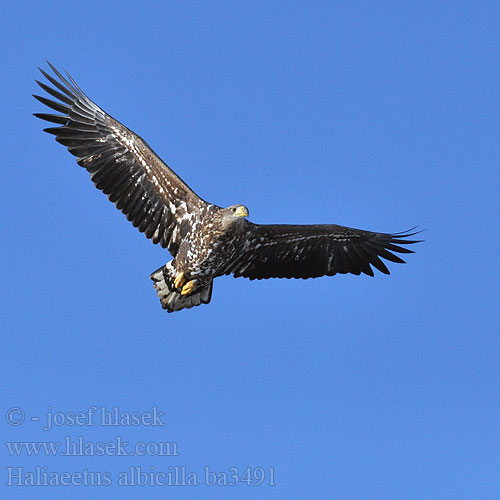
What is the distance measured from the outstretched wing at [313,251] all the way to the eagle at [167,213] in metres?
0.02

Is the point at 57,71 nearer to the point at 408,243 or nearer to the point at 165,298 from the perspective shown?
the point at 165,298

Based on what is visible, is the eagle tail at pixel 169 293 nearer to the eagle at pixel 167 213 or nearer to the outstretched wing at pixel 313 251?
the eagle at pixel 167 213

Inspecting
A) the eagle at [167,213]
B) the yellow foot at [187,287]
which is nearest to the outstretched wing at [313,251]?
the eagle at [167,213]

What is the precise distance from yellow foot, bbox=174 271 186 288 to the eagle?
16 mm

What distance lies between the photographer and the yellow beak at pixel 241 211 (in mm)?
13883

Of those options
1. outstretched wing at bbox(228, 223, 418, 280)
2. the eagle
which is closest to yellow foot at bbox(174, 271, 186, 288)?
the eagle

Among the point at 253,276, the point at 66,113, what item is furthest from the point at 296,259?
the point at 66,113

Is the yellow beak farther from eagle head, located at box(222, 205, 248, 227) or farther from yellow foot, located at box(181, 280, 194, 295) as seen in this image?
yellow foot, located at box(181, 280, 194, 295)

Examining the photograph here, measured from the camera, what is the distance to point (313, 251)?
1614cm

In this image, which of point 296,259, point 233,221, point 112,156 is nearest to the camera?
point 233,221

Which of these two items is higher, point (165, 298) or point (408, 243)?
point (408, 243)

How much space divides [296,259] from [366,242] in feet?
4.31

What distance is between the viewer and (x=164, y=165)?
14797 mm

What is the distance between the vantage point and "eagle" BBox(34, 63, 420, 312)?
571 inches
